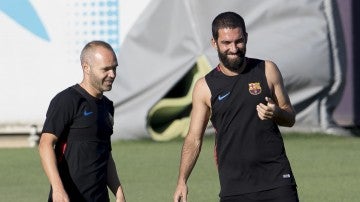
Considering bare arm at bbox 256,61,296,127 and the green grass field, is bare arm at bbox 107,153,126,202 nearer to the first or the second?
bare arm at bbox 256,61,296,127

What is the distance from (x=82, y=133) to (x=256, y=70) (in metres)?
1.15

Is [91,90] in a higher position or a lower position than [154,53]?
higher

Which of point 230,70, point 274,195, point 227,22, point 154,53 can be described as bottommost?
point 154,53

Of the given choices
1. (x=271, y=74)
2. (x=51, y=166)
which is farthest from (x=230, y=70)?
(x=51, y=166)

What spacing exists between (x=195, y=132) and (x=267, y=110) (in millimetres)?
796

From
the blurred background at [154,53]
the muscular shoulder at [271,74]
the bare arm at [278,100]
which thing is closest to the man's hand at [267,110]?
the bare arm at [278,100]

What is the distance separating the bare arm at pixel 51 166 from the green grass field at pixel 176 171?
14.9ft

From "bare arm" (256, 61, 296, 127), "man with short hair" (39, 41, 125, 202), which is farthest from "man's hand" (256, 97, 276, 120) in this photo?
"man with short hair" (39, 41, 125, 202)

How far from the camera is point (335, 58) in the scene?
17.4 meters

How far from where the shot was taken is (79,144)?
24.0ft

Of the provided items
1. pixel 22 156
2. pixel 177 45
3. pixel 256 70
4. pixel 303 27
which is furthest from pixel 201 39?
pixel 256 70

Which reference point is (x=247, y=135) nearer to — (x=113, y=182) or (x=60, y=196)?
(x=113, y=182)

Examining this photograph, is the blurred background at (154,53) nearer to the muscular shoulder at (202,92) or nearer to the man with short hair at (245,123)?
the muscular shoulder at (202,92)

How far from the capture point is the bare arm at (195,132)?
7.57 m
